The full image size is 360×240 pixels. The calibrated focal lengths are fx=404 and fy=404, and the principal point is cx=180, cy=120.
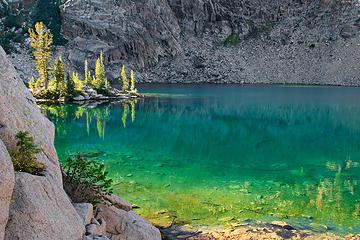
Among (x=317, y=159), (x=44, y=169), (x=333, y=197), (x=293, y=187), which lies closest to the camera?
(x=44, y=169)

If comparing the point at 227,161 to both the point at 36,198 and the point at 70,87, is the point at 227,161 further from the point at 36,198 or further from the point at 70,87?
the point at 70,87

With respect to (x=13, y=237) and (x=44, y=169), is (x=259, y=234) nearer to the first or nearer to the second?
(x=44, y=169)

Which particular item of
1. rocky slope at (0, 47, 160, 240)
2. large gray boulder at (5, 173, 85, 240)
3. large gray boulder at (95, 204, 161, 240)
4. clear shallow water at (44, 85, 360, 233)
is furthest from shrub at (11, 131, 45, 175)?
clear shallow water at (44, 85, 360, 233)

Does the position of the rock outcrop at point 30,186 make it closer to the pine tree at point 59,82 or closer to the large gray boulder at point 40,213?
Answer: the large gray boulder at point 40,213

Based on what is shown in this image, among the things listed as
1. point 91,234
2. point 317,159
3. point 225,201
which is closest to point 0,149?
point 91,234

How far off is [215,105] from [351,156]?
2369 inches

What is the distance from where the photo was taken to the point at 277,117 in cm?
8519

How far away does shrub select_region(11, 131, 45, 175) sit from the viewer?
11103mm

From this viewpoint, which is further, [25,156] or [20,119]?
[20,119]

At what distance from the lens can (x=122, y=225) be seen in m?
15.8

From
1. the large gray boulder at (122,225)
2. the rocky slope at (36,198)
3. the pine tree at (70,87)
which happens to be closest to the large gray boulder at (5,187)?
the rocky slope at (36,198)

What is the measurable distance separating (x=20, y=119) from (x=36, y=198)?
3.38 meters

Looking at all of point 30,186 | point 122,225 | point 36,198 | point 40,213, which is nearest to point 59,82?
point 122,225

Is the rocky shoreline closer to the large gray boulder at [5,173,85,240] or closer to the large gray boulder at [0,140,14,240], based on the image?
the large gray boulder at [5,173,85,240]
